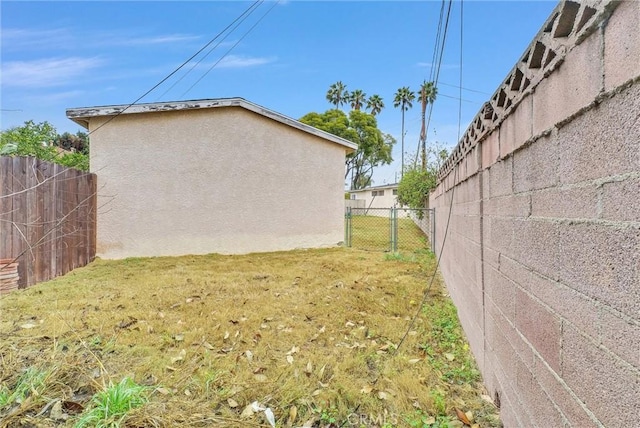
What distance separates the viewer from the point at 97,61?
9.08m

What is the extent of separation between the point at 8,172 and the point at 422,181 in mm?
14101

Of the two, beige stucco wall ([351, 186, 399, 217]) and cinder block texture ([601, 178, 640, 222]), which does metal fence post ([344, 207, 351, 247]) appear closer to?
cinder block texture ([601, 178, 640, 222])

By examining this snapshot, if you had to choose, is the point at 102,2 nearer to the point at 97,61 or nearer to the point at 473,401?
the point at 97,61

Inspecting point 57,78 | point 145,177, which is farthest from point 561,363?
point 57,78

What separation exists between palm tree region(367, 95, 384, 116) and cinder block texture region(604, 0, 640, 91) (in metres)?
37.0

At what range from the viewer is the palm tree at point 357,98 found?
36500mm

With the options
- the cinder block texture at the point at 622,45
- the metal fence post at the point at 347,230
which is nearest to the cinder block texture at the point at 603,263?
the cinder block texture at the point at 622,45

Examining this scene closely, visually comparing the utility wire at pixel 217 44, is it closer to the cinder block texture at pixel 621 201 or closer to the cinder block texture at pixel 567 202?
the cinder block texture at pixel 567 202

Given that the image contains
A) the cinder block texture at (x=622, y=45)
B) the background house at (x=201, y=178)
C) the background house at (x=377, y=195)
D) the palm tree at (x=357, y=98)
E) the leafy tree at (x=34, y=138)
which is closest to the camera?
the cinder block texture at (x=622, y=45)

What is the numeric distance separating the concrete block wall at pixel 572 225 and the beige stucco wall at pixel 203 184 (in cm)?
767

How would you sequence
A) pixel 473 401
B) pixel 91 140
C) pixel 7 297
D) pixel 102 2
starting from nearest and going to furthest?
pixel 473 401 → pixel 7 297 → pixel 102 2 → pixel 91 140

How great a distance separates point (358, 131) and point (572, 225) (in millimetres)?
30766

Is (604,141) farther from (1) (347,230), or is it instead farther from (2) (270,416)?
(1) (347,230)

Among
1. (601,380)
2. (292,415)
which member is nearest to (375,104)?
(292,415)
